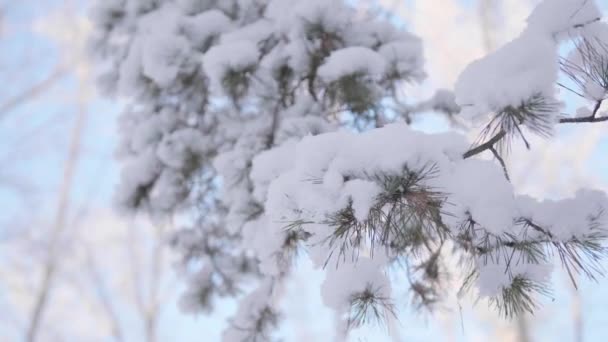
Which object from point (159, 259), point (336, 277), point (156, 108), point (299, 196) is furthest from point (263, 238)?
point (159, 259)

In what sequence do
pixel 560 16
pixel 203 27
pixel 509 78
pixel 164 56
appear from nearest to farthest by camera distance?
pixel 509 78 < pixel 560 16 < pixel 164 56 < pixel 203 27

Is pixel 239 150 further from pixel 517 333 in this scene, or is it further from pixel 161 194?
pixel 517 333

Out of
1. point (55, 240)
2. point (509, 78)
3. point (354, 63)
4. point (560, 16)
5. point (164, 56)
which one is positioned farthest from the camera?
point (55, 240)

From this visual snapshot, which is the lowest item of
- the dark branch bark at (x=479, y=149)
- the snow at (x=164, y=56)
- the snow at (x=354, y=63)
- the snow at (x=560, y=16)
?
the dark branch bark at (x=479, y=149)

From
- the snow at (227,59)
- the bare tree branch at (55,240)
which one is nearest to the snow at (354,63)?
the snow at (227,59)

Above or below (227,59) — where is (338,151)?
below

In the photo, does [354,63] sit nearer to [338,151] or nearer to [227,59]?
[227,59]

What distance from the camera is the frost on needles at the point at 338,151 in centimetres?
122

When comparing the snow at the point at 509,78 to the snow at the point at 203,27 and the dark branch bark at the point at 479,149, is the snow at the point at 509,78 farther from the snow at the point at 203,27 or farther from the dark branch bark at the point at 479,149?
the snow at the point at 203,27

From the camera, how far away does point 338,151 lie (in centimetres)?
128

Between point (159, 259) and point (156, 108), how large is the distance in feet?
24.0

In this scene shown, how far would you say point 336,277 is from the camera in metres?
1.50

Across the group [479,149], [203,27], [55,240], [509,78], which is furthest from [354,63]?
[55,240]

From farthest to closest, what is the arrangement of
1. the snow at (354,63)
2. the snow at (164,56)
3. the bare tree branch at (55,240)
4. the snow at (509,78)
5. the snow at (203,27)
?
the bare tree branch at (55,240), the snow at (203,27), the snow at (164,56), the snow at (354,63), the snow at (509,78)
